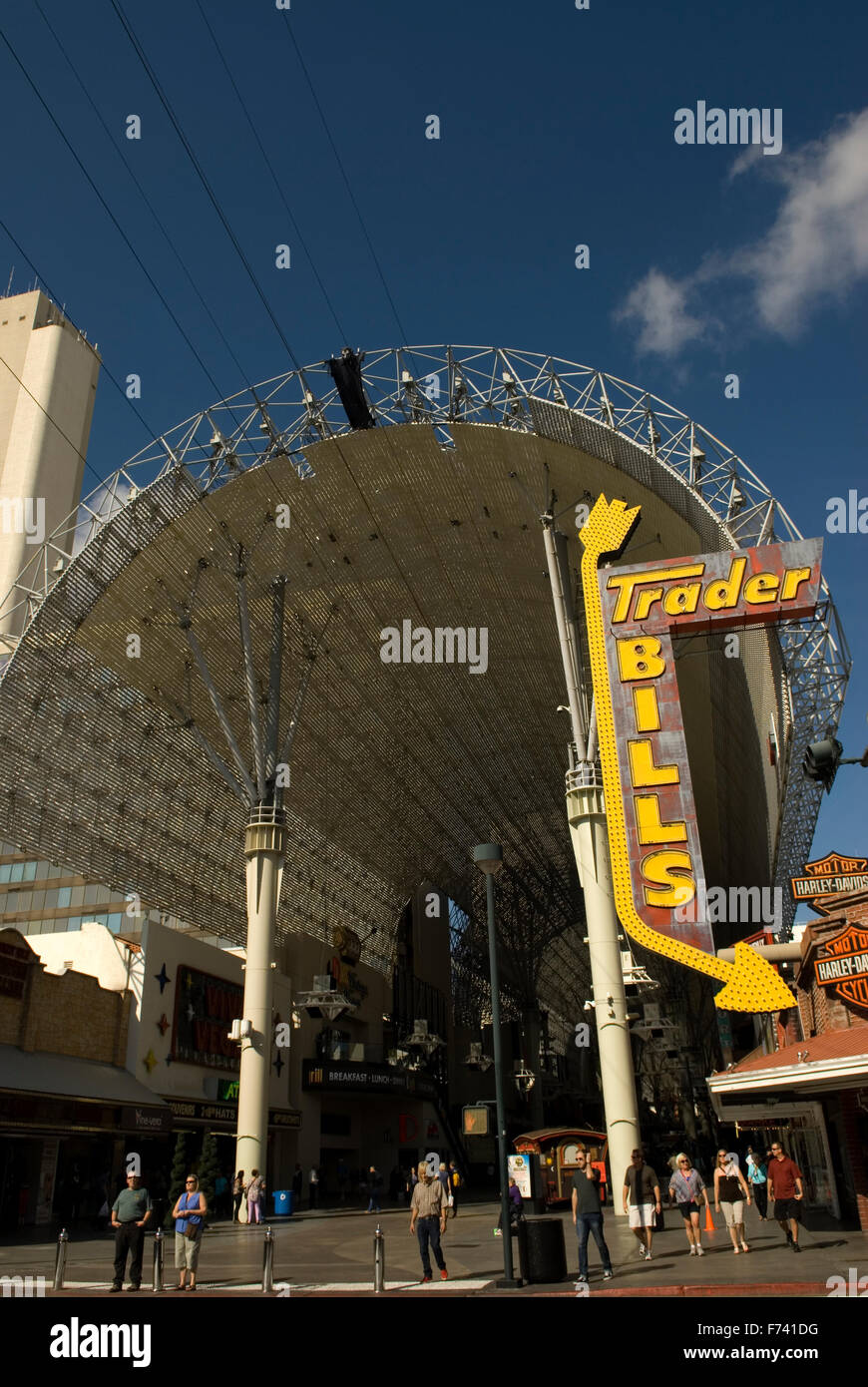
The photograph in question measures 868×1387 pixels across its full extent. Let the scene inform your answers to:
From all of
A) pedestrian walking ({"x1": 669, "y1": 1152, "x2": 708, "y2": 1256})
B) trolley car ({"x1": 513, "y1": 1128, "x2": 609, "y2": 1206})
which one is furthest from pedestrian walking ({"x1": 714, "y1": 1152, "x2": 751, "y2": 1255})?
trolley car ({"x1": 513, "y1": 1128, "x2": 609, "y2": 1206})

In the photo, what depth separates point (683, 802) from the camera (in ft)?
73.4

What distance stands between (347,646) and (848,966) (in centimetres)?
3155

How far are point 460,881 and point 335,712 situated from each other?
23961 millimetres

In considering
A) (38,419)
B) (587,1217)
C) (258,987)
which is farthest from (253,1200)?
(38,419)

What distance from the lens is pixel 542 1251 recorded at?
12969 mm

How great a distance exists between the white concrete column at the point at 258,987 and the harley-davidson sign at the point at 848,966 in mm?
19618

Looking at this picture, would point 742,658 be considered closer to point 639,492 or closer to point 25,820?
point 639,492
